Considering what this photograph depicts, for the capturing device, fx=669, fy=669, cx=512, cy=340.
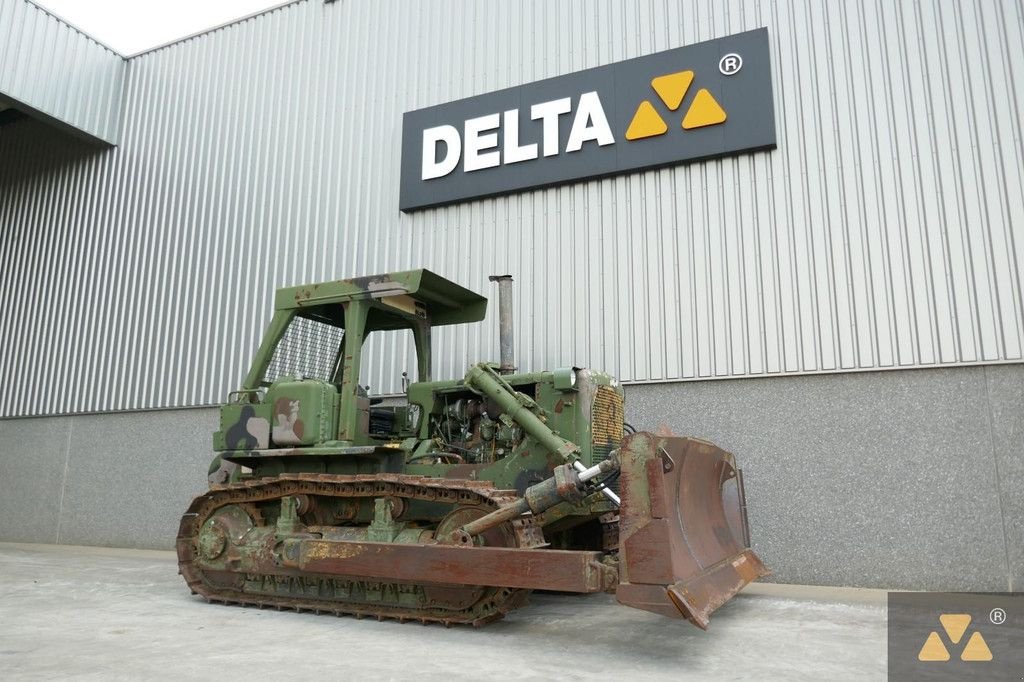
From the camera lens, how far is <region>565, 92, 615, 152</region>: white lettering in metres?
8.66

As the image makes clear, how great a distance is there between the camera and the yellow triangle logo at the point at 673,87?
8312mm

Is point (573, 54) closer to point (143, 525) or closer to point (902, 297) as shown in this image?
point (902, 297)

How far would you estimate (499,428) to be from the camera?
5926 millimetres

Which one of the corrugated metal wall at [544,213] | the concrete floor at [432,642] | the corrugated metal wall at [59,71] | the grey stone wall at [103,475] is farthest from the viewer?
the corrugated metal wall at [59,71]

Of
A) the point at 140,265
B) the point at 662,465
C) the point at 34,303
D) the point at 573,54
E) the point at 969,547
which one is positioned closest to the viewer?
Result: the point at 662,465

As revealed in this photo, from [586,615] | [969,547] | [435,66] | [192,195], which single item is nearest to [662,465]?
[586,615]

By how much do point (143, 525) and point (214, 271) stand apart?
13.8ft

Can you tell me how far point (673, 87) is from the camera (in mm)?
8375

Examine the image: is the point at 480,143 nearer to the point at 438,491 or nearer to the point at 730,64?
the point at 730,64

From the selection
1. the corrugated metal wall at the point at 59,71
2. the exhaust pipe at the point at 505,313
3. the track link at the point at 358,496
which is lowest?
the track link at the point at 358,496

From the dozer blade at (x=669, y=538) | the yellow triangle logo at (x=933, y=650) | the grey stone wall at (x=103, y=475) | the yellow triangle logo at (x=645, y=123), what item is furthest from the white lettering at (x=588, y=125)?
the grey stone wall at (x=103, y=475)

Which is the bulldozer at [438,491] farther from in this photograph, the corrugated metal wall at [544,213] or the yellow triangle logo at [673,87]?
the yellow triangle logo at [673,87]

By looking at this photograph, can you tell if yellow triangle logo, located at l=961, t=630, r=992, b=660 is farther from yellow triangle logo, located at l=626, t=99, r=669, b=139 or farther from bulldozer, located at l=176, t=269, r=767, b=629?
yellow triangle logo, located at l=626, t=99, r=669, b=139

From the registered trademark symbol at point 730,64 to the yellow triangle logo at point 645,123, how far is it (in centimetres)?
92
